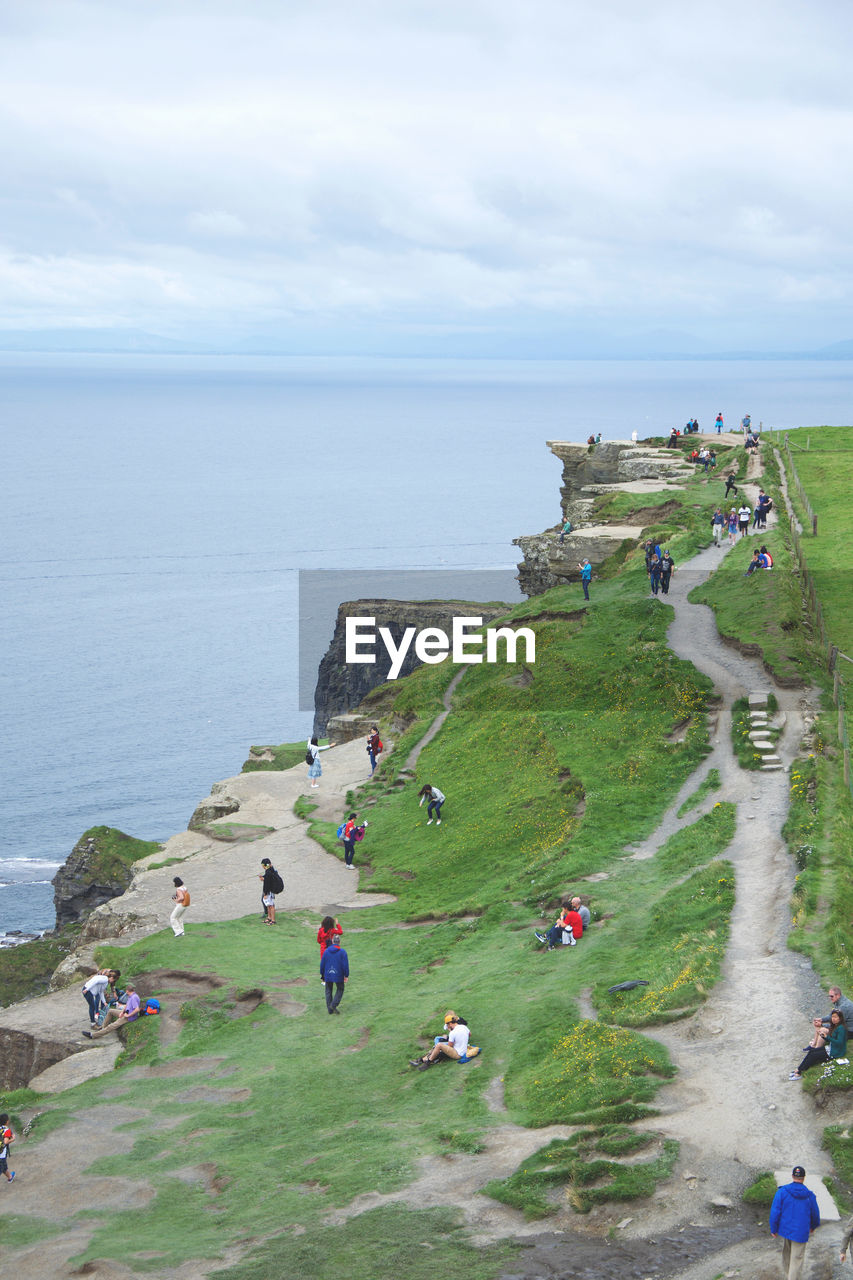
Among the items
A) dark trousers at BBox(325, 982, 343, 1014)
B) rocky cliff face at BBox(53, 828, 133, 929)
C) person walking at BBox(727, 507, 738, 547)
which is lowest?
rocky cliff face at BBox(53, 828, 133, 929)

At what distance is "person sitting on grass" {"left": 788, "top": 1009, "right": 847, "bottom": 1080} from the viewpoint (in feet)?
62.8

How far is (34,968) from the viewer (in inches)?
2488

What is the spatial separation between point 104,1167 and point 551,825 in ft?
63.8

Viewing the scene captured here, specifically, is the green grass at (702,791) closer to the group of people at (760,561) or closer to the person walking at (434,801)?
the person walking at (434,801)

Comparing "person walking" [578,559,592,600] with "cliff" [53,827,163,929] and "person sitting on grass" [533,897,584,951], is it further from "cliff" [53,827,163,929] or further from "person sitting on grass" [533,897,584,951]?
Result: "cliff" [53,827,163,929]

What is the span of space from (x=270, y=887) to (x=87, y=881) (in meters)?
43.7

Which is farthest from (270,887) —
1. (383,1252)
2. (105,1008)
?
(383,1252)

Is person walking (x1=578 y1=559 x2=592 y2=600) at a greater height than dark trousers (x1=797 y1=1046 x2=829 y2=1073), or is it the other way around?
person walking (x1=578 y1=559 x2=592 y2=600)

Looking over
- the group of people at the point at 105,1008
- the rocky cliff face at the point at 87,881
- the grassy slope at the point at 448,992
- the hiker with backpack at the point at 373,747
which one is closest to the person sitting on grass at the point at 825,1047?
the grassy slope at the point at 448,992

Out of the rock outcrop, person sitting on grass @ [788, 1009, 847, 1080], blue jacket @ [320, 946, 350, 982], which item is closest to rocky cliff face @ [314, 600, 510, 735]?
the rock outcrop

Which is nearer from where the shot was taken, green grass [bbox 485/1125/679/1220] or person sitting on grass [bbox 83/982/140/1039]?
green grass [bbox 485/1125/679/1220]

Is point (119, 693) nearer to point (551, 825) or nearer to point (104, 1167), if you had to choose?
point (551, 825)

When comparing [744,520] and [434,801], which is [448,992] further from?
[744,520]

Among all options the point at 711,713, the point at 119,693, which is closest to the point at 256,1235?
the point at 711,713
